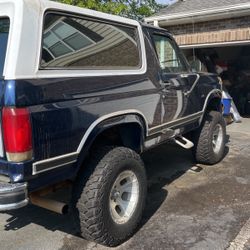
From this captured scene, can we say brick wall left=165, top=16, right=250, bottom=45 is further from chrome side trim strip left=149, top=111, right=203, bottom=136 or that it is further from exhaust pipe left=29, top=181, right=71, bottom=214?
exhaust pipe left=29, top=181, right=71, bottom=214

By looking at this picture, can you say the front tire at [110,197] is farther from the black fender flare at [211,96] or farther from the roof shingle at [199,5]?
the roof shingle at [199,5]

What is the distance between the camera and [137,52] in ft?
13.6

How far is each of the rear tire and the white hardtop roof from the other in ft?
11.4

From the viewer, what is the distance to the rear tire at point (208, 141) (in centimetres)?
585

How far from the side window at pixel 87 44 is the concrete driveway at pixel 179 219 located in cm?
171

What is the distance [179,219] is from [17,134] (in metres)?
2.23

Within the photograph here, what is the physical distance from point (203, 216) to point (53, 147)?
211 cm

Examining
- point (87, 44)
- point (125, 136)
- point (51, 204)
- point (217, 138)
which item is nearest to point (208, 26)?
point (217, 138)

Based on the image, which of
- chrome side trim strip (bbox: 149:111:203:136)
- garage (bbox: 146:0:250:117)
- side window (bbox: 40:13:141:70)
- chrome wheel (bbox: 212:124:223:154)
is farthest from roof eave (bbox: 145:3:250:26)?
side window (bbox: 40:13:141:70)

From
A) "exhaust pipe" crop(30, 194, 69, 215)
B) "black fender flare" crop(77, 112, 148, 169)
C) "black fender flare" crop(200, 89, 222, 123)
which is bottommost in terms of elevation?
"exhaust pipe" crop(30, 194, 69, 215)

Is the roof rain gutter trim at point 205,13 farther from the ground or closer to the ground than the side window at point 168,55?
farther from the ground

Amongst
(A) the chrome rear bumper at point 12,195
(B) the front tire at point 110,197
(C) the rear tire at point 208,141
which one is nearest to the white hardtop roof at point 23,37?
(A) the chrome rear bumper at point 12,195

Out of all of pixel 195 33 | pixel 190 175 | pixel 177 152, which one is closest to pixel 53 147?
pixel 190 175

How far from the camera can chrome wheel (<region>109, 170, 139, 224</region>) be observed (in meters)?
3.50
